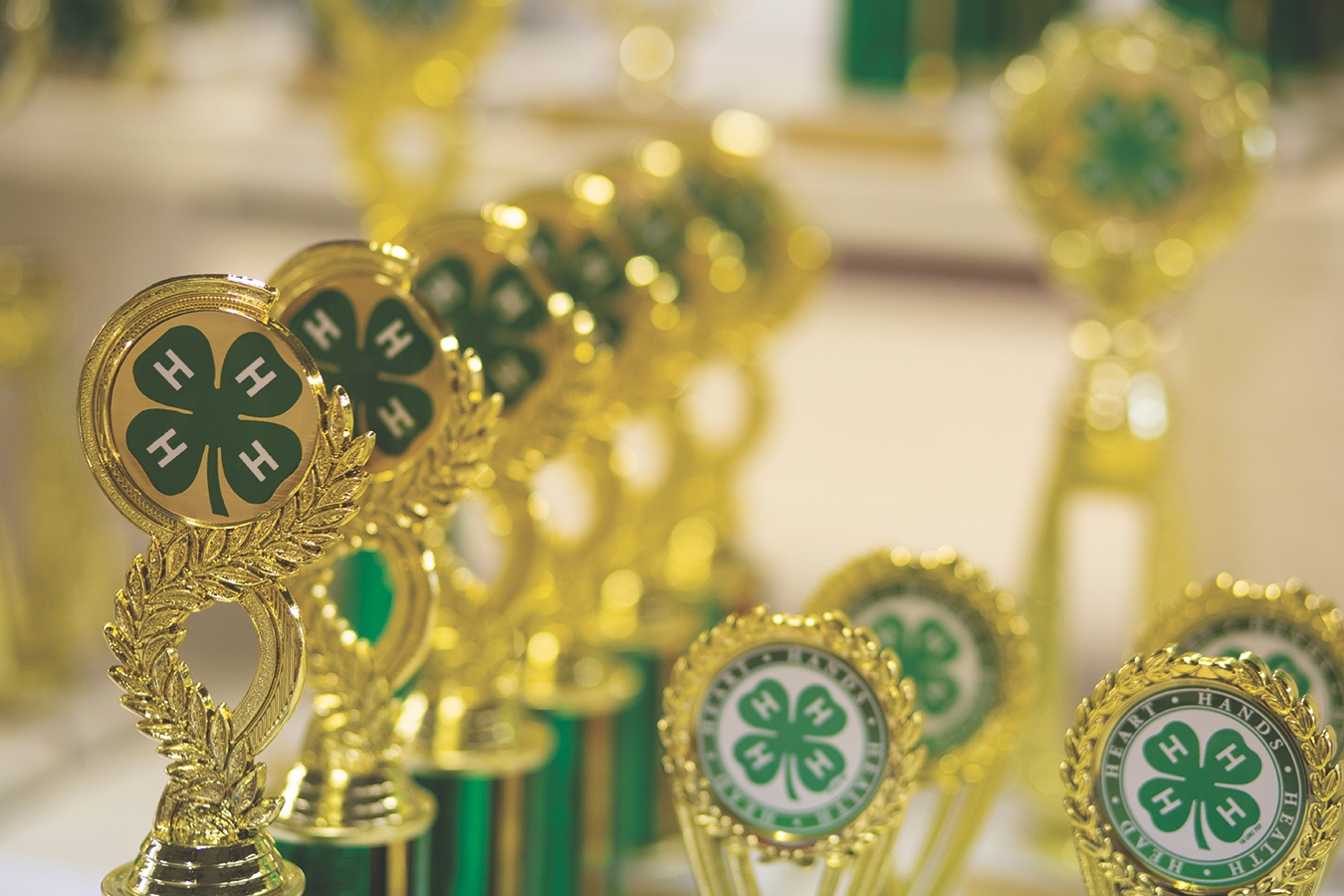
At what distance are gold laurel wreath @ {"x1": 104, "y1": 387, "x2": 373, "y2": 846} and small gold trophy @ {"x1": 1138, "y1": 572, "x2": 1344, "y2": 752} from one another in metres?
0.27

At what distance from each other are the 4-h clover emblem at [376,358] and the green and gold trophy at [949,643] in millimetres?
161

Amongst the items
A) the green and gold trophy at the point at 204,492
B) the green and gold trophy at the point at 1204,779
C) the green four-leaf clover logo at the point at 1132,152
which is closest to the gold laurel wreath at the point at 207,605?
the green and gold trophy at the point at 204,492

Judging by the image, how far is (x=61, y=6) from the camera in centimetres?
106

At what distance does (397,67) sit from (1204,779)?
2.13 ft

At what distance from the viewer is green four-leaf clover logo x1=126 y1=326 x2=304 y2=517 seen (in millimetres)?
446

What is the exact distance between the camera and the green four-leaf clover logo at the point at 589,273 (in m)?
0.67

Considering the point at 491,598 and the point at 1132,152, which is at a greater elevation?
the point at 1132,152

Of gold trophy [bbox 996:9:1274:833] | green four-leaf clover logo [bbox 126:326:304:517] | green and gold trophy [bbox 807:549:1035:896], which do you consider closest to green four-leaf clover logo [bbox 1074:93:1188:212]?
gold trophy [bbox 996:9:1274:833]

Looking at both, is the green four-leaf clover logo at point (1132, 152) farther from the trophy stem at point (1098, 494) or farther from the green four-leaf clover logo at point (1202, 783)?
the green four-leaf clover logo at point (1202, 783)

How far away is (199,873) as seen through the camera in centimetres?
47

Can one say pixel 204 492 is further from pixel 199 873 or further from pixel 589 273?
pixel 589 273

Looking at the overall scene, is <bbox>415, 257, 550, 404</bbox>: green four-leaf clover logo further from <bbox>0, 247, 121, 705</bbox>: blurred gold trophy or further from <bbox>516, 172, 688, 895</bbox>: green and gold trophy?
<bbox>0, 247, 121, 705</bbox>: blurred gold trophy

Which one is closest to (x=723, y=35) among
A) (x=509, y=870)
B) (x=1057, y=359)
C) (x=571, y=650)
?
(x=1057, y=359)

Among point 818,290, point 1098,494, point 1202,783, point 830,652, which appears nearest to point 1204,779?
point 1202,783
